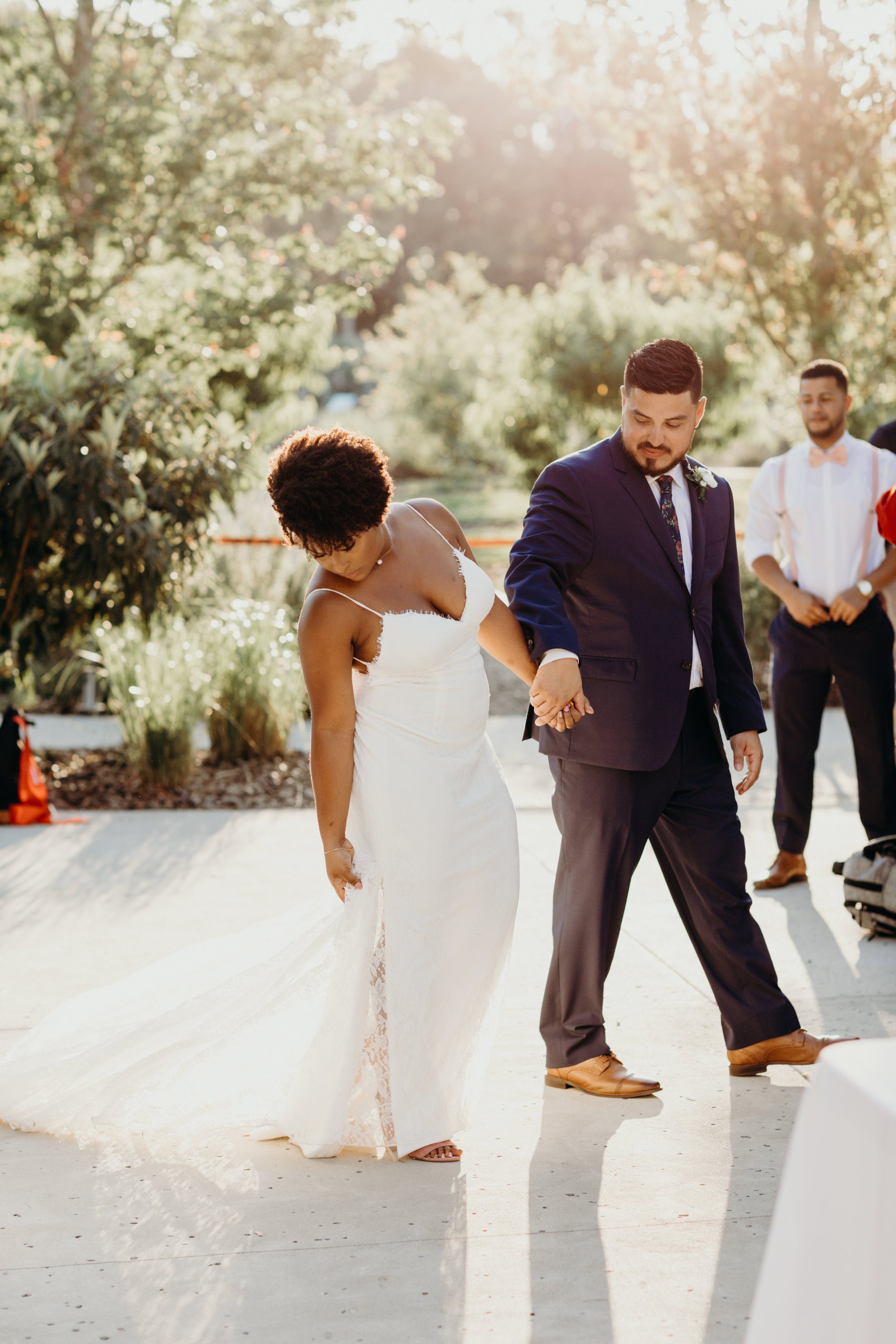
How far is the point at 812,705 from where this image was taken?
597 centimetres

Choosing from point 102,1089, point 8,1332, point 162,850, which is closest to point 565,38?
point 162,850

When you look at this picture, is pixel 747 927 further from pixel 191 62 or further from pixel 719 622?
pixel 191 62

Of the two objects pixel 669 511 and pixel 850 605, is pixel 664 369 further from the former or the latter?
pixel 850 605

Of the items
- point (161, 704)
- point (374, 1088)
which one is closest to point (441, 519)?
point (374, 1088)

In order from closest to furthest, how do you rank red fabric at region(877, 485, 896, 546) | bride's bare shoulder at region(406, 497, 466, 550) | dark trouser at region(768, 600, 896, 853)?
1. bride's bare shoulder at region(406, 497, 466, 550)
2. red fabric at region(877, 485, 896, 546)
3. dark trouser at region(768, 600, 896, 853)

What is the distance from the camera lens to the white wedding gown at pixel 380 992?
345cm

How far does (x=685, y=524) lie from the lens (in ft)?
12.8

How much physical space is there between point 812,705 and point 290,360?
11.1 metres

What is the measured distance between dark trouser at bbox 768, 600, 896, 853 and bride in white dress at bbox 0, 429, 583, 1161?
8.64ft

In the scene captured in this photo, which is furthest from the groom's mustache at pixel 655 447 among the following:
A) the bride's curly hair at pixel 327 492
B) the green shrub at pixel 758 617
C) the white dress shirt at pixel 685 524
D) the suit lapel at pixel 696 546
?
the green shrub at pixel 758 617

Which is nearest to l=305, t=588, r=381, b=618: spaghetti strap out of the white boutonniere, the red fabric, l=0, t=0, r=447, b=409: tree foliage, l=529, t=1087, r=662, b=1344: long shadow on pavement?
the white boutonniere

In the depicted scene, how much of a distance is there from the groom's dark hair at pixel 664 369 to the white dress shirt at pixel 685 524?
0.90 ft

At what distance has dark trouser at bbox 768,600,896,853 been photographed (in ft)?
19.3

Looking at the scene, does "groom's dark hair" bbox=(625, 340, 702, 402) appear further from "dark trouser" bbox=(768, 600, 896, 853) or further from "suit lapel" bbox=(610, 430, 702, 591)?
"dark trouser" bbox=(768, 600, 896, 853)
